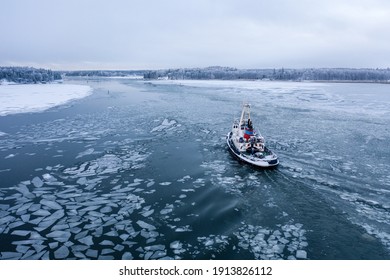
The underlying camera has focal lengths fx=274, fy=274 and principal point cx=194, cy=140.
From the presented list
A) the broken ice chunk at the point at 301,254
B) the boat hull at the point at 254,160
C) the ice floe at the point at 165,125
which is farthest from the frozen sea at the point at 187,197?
the ice floe at the point at 165,125

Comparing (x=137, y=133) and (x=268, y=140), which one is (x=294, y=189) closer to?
(x=268, y=140)

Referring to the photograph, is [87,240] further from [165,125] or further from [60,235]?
[165,125]

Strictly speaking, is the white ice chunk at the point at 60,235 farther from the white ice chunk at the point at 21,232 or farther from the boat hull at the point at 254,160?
the boat hull at the point at 254,160

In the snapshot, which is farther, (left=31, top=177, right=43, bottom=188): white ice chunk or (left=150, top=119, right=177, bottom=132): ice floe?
(left=150, top=119, right=177, bottom=132): ice floe

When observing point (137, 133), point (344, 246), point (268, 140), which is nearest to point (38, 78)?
point (137, 133)

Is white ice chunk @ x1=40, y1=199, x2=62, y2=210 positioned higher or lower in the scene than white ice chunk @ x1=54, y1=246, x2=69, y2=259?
higher

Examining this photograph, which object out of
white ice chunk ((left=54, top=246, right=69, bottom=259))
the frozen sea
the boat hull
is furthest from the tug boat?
white ice chunk ((left=54, top=246, right=69, bottom=259))

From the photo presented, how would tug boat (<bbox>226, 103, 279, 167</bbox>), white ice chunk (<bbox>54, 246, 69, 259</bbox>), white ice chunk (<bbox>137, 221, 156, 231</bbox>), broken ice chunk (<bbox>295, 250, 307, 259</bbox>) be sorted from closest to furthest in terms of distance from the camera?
white ice chunk (<bbox>54, 246, 69, 259</bbox>) < broken ice chunk (<bbox>295, 250, 307, 259</bbox>) < white ice chunk (<bbox>137, 221, 156, 231</bbox>) < tug boat (<bbox>226, 103, 279, 167</bbox>)

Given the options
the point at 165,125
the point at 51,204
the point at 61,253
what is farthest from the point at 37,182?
the point at 165,125

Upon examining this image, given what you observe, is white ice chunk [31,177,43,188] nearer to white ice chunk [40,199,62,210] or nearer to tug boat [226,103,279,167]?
white ice chunk [40,199,62,210]
